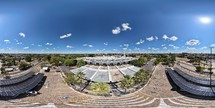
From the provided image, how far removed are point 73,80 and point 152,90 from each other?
638 inches

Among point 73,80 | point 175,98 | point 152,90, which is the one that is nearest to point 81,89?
point 73,80

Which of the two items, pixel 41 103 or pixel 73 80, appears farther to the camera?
pixel 73 80

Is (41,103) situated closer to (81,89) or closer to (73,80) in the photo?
(81,89)

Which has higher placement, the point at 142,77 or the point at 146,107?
the point at 142,77

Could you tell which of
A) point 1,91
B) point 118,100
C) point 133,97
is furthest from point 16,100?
point 133,97

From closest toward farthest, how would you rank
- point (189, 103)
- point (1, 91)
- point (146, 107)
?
point (146, 107), point (189, 103), point (1, 91)

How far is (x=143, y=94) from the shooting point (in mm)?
33562

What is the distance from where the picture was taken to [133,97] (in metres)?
31.7

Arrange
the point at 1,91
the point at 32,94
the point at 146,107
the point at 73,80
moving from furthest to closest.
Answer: the point at 73,80, the point at 32,94, the point at 1,91, the point at 146,107

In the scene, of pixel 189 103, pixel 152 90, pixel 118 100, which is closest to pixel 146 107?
pixel 118 100

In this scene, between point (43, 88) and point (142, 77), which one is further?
point (142, 77)

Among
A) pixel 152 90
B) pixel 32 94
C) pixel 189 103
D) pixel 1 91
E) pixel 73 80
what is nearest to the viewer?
pixel 189 103

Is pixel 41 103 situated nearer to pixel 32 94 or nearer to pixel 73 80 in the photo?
pixel 32 94

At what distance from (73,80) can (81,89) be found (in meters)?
4.27
